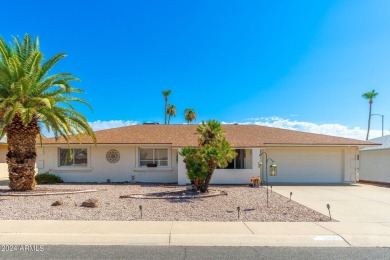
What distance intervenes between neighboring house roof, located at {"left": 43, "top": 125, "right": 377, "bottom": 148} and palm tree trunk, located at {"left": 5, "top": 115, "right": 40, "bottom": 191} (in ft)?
12.5

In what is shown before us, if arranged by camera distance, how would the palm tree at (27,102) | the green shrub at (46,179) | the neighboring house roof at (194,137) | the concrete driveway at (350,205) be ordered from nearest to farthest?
1. the concrete driveway at (350,205)
2. the palm tree at (27,102)
3. the green shrub at (46,179)
4. the neighboring house roof at (194,137)

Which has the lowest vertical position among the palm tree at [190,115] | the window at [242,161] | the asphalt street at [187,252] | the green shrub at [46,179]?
the green shrub at [46,179]

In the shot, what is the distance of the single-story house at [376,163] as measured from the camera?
22.5m

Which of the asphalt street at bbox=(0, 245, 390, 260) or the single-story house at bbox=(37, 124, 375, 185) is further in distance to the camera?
the single-story house at bbox=(37, 124, 375, 185)

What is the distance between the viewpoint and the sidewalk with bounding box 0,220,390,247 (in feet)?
24.4

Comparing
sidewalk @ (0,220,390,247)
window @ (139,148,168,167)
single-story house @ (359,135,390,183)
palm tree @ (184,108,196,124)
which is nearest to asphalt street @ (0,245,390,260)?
sidewalk @ (0,220,390,247)

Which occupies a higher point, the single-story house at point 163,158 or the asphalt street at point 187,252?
the single-story house at point 163,158

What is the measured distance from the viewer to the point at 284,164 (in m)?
22.0

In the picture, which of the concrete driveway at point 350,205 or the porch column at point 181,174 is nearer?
the concrete driveway at point 350,205

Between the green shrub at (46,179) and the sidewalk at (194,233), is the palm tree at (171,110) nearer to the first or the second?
the green shrub at (46,179)

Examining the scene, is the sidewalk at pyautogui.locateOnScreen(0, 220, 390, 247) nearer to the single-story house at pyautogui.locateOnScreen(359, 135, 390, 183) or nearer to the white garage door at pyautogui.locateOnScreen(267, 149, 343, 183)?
the white garage door at pyautogui.locateOnScreen(267, 149, 343, 183)

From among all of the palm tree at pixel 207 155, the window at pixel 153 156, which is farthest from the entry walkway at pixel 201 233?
the window at pixel 153 156

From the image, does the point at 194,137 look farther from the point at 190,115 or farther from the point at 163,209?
the point at 190,115

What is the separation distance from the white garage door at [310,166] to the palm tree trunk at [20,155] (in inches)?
592
